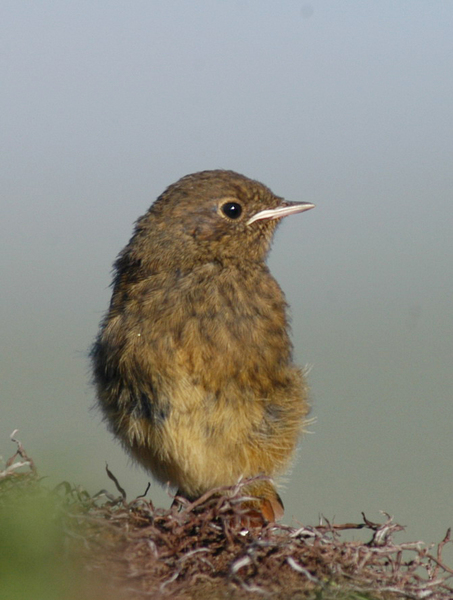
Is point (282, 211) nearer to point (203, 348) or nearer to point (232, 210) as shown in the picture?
point (232, 210)

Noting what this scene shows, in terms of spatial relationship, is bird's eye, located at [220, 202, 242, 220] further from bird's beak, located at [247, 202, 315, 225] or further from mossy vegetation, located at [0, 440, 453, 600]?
mossy vegetation, located at [0, 440, 453, 600]

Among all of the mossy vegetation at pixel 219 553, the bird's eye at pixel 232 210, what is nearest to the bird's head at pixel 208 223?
the bird's eye at pixel 232 210

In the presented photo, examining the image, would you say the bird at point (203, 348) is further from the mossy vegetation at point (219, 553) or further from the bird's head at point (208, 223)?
the mossy vegetation at point (219, 553)

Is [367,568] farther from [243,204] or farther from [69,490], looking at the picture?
[243,204]

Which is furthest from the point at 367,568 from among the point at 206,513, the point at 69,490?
the point at 69,490

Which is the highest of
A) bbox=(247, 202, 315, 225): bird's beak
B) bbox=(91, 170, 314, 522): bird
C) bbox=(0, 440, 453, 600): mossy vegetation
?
bbox=(247, 202, 315, 225): bird's beak

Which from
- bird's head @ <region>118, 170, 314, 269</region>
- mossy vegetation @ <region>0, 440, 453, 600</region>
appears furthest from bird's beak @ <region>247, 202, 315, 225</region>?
mossy vegetation @ <region>0, 440, 453, 600</region>

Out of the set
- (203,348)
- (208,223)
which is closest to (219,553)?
(203,348)

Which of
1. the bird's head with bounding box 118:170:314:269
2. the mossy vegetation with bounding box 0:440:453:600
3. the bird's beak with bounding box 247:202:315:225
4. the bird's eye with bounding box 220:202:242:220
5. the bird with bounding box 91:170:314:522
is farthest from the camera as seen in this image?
the bird's beak with bounding box 247:202:315:225
